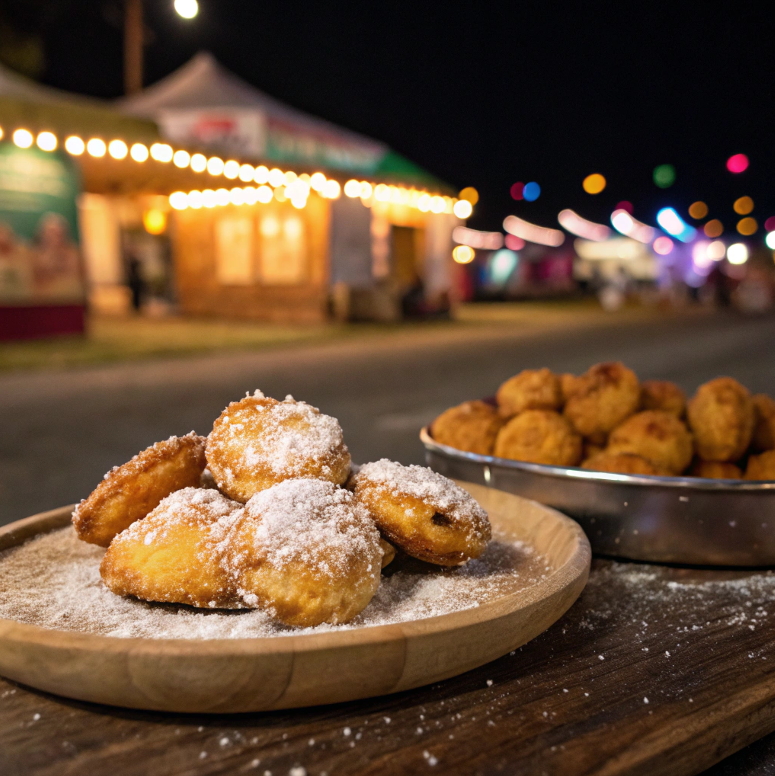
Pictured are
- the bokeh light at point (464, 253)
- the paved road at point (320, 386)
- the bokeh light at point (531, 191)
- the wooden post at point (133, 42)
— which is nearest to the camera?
the paved road at point (320, 386)

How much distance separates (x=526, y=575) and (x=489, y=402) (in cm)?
103

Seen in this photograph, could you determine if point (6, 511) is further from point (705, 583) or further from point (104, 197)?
point (104, 197)

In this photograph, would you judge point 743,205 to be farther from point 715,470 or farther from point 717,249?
point 715,470

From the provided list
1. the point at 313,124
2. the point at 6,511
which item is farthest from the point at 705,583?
the point at 313,124

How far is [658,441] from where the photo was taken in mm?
1779

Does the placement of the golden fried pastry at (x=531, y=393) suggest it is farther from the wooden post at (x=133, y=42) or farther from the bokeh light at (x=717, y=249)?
the bokeh light at (x=717, y=249)

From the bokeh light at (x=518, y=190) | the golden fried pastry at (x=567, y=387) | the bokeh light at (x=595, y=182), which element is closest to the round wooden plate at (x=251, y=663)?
the golden fried pastry at (x=567, y=387)

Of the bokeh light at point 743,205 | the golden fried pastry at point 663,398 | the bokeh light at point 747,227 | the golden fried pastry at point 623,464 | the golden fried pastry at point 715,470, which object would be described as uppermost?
the bokeh light at point 743,205

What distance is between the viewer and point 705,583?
148cm

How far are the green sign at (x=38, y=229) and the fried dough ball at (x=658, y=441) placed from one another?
1176 cm

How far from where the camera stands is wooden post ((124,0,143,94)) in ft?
82.6

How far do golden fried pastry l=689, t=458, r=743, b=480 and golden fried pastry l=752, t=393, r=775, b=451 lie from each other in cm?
11

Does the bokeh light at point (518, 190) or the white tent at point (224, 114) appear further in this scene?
the bokeh light at point (518, 190)

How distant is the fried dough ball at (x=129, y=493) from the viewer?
1.30 metres
